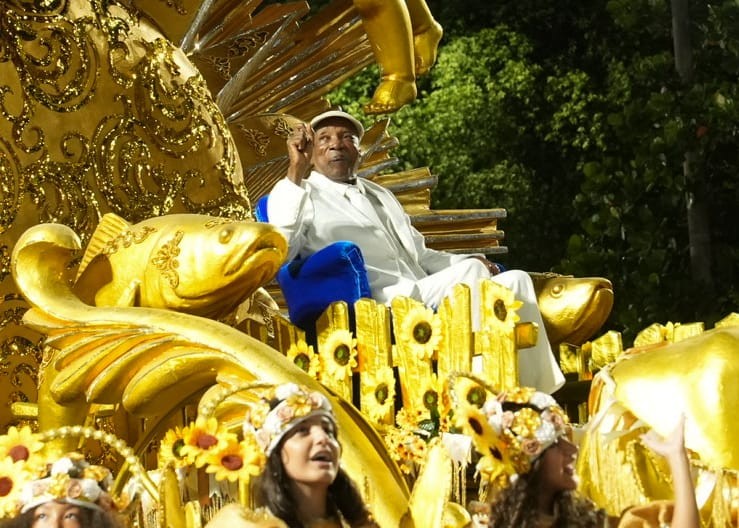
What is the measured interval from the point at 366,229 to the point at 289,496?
233 cm

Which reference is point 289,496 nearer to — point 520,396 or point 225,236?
point 520,396

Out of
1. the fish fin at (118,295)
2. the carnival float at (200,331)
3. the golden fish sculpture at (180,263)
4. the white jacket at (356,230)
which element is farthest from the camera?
the white jacket at (356,230)

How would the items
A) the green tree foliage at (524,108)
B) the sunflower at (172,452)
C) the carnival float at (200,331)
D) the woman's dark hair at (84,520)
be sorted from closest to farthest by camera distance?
the woman's dark hair at (84,520), the sunflower at (172,452), the carnival float at (200,331), the green tree foliage at (524,108)

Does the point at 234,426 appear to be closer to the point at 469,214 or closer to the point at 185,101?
the point at 185,101

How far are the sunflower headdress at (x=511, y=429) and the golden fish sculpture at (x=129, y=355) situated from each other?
0.51 meters

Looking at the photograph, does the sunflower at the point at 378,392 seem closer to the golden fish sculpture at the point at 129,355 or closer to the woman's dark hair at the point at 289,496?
the golden fish sculpture at the point at 129,355

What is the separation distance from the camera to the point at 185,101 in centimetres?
553

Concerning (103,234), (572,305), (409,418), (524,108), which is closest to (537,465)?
(409,418)

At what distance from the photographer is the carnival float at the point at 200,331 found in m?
4.34

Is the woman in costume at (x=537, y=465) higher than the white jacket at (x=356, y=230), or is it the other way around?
the white jacket at (x=356, y=230)

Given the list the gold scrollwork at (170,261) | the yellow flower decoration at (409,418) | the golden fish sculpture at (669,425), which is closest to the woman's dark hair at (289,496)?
the golden fish sculpture at (669,425)

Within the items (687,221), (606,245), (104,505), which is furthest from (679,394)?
(687,221)

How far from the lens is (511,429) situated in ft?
12.6

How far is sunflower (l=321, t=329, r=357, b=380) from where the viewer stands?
5133 millimetres
